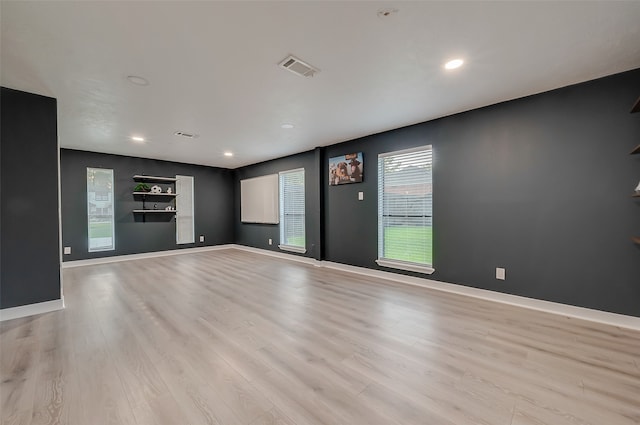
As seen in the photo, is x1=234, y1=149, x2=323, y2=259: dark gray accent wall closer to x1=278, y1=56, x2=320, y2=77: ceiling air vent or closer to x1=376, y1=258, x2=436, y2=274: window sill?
x1=376, y1=258, x2=436, y2=274: window sill

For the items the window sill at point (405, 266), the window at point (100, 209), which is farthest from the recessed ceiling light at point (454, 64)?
the window at point (100, 209)

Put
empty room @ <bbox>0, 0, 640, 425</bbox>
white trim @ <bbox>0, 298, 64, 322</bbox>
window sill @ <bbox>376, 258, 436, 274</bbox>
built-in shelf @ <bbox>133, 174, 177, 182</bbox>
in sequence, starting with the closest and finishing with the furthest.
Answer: empty room @ <bbox>0, 0, 640, 425</bbox>
white trim @ <bbox>0, 298, 64, 322</bbox>
window sill @ <bbox>376, 258, 436, 274</bbox>
built-in shelf @ <bbox>133, 174, 177, 182</bbox>

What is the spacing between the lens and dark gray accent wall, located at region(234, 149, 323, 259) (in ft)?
18.2

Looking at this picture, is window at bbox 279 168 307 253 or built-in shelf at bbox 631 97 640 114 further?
window at bbox 279 168 307 253

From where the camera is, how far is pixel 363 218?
15.7 feet

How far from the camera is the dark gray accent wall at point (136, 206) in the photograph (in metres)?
5.54

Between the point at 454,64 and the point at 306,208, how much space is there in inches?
161

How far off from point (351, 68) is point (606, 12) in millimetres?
1802

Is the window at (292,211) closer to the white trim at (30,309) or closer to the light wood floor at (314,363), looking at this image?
the light wood floor at (314,363)

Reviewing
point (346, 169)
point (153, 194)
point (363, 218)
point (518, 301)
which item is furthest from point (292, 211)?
point (518, 301)

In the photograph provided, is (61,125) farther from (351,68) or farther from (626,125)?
(626,125)

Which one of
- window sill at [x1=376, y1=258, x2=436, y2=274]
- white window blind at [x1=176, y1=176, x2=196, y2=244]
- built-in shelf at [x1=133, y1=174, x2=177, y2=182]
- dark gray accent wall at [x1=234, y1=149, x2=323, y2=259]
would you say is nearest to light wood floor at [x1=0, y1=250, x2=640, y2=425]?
window sill at [x1=376, y1=258, x2=436, y2=274]

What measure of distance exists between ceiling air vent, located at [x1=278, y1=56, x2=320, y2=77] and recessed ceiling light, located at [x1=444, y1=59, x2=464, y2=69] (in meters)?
1.21

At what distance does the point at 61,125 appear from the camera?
13.1 ft
